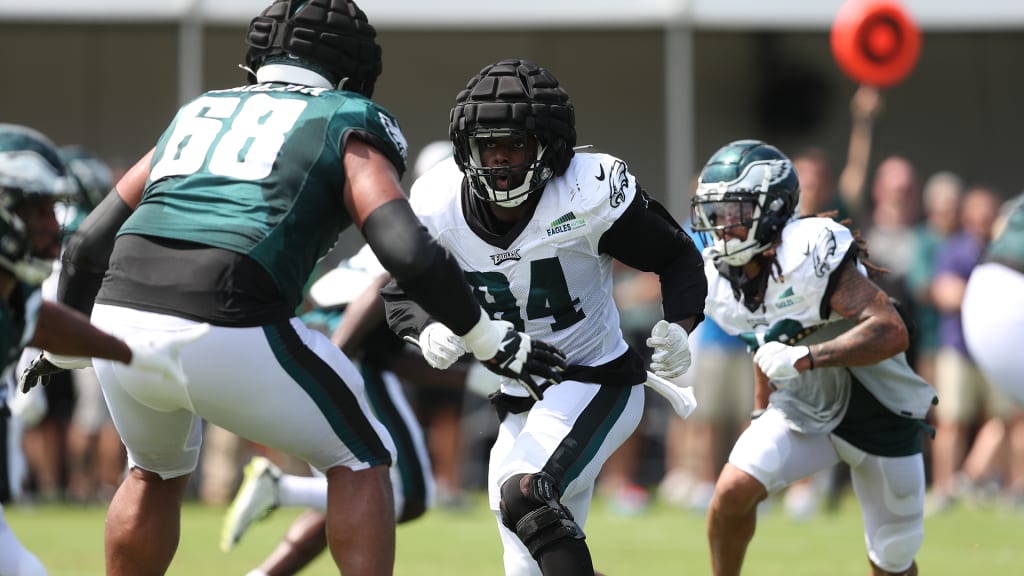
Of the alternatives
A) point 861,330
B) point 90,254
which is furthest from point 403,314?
point 861,330

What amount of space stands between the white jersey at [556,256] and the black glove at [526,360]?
391mm

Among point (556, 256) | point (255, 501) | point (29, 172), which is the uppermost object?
point (29, 172)

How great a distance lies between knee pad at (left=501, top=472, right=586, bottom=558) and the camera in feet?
14.2

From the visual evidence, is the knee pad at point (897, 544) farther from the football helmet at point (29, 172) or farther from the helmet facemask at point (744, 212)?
the football helmet at point (29, 172)

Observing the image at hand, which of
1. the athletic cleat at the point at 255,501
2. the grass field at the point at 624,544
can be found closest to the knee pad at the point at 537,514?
the athletic cleat at the point at 255,501

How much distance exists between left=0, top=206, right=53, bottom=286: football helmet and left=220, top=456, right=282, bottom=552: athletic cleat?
2.62 metres

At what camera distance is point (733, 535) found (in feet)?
17.4

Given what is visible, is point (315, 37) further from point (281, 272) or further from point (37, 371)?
point (37, 371)

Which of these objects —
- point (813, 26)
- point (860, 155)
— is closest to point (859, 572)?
point (860, 155)

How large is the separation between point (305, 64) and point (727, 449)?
6810mm

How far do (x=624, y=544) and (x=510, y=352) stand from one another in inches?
181

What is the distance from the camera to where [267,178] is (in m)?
4.09

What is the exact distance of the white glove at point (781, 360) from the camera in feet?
16.3

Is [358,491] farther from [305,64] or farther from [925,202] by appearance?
[925,202]
